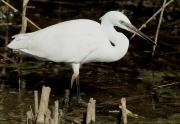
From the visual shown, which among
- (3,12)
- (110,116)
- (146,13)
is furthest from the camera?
(146,13)

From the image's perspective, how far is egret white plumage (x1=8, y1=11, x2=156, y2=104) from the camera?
19.9 feet

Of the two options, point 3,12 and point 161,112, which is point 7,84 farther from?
point 3,12

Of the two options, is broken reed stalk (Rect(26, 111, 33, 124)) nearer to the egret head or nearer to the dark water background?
the dark water background

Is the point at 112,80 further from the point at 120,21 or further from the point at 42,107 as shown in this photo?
the point at 42,107

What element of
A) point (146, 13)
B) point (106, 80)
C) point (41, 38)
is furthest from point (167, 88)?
point (146, 13)

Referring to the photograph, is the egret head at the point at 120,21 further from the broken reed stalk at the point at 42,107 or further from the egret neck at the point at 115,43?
the broken reed stalk at the point at 42,107

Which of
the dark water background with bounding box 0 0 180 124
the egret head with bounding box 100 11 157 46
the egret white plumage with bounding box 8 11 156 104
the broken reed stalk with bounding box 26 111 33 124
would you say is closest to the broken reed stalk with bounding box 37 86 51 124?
the broken reed stalk with bounding box 26 111 33 124

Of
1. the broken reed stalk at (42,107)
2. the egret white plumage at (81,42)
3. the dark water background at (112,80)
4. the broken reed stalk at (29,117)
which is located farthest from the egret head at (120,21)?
the broken reed stalk at (29,117)

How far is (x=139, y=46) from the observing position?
8.62 metres

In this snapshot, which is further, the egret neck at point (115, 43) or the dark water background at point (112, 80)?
the egret neck at point (115, 43)

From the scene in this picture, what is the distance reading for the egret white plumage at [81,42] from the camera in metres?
6.06

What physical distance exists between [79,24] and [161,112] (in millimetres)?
1328

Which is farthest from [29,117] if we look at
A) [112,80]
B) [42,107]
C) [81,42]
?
[112,80]

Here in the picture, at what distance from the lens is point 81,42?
6078 mm
